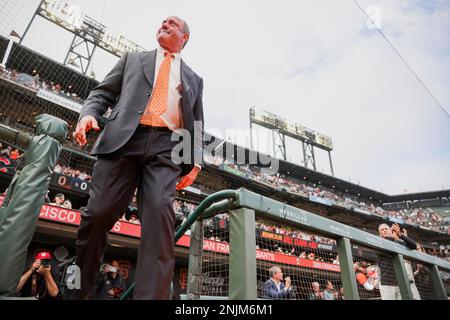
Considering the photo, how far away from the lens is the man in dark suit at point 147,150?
1.13 meters

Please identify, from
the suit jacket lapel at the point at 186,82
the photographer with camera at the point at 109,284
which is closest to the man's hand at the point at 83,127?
the suit jacket lapel at the point at 186,82

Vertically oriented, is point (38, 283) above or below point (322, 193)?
below

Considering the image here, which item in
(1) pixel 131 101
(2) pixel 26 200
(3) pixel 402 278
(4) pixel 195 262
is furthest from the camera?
Result: (3) pixel 402 278

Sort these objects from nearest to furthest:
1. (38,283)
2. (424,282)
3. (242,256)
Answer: (242,256), (424,282), (38,283)

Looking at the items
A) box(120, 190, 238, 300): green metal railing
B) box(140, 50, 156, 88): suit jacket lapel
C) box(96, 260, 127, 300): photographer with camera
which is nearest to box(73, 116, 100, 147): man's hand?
box(140, 50, 156, 88): suit jacket lapel

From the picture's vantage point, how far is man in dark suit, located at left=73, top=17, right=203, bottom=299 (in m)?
1.13

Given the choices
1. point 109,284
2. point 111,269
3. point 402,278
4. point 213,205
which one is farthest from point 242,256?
point 111,269

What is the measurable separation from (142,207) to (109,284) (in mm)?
5330

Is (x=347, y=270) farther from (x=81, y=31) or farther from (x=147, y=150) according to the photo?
(x=81, y=31)

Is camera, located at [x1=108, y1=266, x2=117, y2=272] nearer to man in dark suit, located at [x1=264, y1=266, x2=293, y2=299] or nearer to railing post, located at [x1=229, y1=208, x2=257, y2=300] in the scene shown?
man in dark suit, located at [x1=264, y1=266, x2=293, y2=299]

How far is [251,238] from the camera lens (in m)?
1.13

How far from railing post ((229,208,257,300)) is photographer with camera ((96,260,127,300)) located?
4984 mm

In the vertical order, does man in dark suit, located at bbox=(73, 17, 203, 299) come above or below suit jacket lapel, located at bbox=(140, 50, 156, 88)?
below

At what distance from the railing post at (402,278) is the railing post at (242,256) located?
1.42 metres
